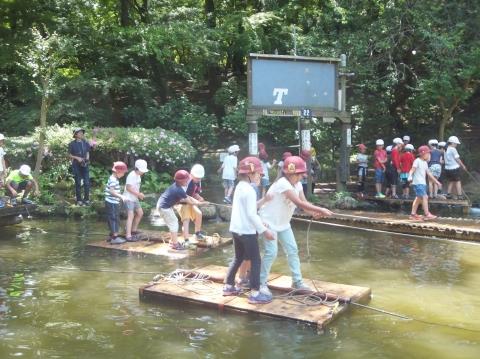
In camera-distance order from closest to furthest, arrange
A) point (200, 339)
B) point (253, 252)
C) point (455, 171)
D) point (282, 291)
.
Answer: point (200, 339) < point (253, 252) < point (282, 291) < point (455, 171)

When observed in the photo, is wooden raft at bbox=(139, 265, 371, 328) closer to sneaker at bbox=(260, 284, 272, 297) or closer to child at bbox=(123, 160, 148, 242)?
sneaker at bbox=(260, 284, 272, 297)

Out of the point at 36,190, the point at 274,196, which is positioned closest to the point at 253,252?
the point at 274,196

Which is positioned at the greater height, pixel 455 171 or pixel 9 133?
pixel 9 133

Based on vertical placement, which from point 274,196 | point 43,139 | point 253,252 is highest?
point 43,139

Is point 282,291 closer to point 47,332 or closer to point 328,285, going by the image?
point 328,285

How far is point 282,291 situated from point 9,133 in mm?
13913

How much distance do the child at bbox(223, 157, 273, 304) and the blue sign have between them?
7127 millimetres

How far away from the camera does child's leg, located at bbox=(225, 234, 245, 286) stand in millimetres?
6465

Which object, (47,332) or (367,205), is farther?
(367,205)

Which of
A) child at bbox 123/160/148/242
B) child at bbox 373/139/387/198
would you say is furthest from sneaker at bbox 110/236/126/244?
child at bbox 373/139/387/198

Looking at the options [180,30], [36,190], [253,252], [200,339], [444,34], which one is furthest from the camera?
[180,30]

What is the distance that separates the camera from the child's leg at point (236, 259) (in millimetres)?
6465

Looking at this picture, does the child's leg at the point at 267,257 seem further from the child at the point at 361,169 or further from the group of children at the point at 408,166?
the child at the point at 361,169

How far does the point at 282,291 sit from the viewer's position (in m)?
6.91
